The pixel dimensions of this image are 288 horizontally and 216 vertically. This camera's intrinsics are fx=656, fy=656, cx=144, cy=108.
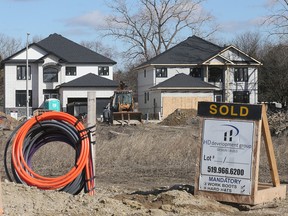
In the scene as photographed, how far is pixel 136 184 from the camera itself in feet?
48.4

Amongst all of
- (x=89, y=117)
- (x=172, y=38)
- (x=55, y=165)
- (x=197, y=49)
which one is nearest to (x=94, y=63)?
(x=197, y=49)

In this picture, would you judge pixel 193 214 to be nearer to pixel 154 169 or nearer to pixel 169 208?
pixel 169 208

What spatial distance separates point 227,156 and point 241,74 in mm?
62623

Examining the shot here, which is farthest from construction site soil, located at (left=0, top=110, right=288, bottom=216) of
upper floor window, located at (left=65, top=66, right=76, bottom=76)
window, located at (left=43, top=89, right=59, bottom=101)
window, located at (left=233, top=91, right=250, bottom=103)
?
upper floor window, located at (left=65, top=66, right=76, bottom=76)

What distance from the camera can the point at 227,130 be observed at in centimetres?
1138

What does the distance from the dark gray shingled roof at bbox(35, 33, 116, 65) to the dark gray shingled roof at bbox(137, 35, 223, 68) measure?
598cm

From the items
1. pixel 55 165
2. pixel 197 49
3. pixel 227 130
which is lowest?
pixel 55 165

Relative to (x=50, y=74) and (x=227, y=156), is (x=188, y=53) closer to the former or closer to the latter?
(x=50, y=74)

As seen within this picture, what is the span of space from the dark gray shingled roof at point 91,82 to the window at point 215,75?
10.6m

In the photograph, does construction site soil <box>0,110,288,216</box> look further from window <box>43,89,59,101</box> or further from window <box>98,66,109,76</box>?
window <box>98,66,109,76</box>

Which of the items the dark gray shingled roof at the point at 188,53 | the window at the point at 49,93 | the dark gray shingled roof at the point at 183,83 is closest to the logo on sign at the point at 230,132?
the dark gray shingled roof at the point at 183,83

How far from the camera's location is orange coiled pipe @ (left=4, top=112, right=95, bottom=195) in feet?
38.4

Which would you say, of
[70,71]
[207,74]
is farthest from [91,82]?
[207,74]

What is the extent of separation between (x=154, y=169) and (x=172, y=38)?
74953 millimetres
